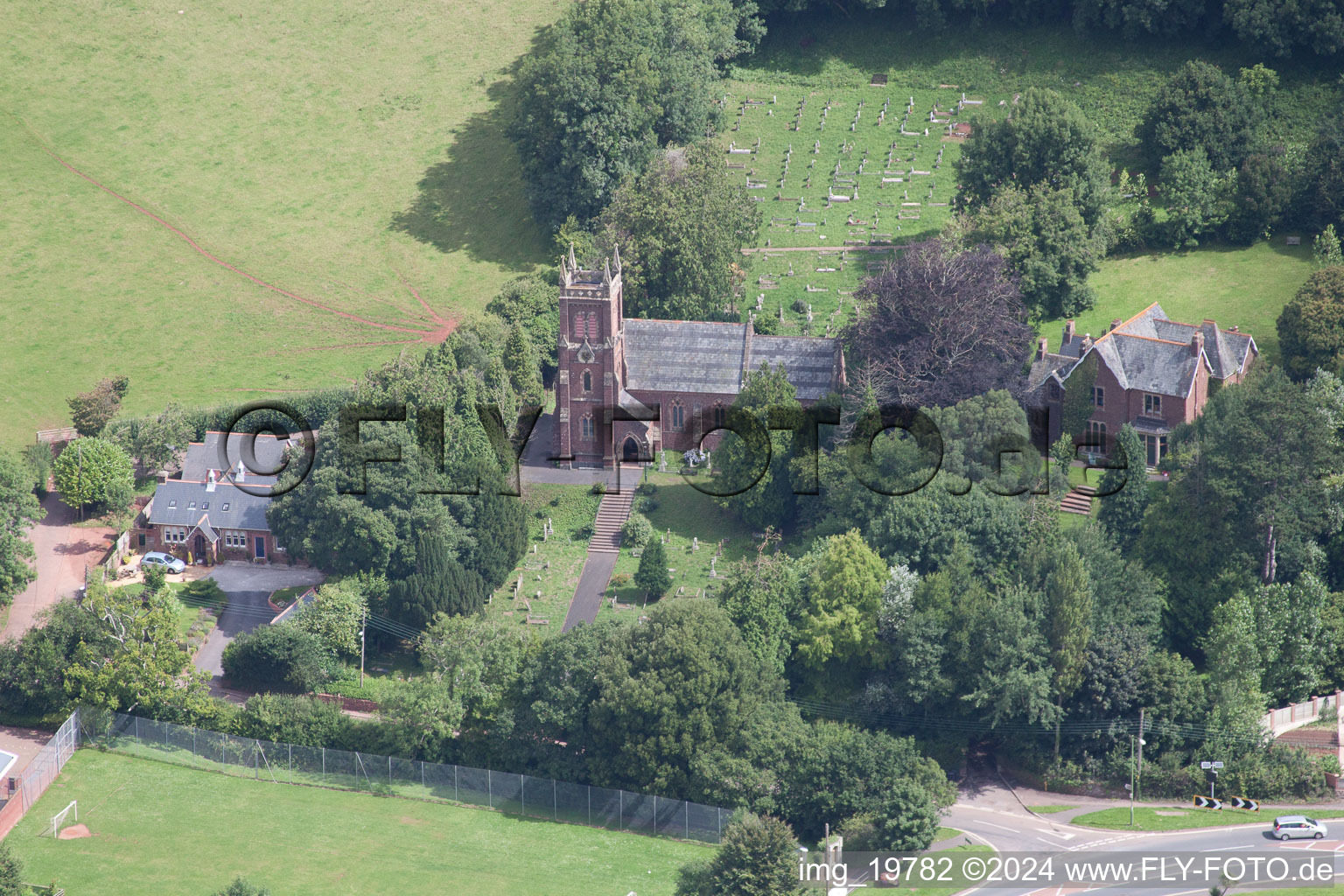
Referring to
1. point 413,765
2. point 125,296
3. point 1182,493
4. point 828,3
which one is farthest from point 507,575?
point 828,3

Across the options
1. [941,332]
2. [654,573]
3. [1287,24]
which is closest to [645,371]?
[654,573]

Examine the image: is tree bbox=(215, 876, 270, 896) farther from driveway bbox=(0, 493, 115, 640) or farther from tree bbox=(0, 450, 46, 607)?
tree bbox=(0, 450, 46, 607)

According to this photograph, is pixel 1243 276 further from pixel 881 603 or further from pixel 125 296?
pixel 125 296

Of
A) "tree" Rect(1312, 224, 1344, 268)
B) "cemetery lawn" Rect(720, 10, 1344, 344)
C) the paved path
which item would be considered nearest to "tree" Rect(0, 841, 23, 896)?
the paved path

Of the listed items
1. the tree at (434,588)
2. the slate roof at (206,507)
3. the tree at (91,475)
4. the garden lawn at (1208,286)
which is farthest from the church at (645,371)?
the tree at (91,475)

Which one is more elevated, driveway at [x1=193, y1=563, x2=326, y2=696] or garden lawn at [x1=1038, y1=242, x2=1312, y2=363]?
garden lawn at [x1=1038, y1=242, x2=1312, y2=363]

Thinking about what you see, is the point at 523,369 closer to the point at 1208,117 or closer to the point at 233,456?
the point at 233,456
